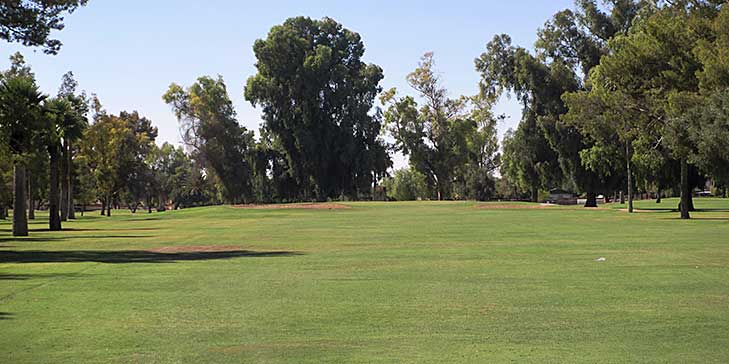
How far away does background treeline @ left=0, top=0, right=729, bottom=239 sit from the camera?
177ft

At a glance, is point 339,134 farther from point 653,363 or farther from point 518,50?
point 653,363

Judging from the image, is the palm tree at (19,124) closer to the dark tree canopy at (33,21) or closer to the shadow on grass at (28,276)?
the dark tree canopy at (33,21)

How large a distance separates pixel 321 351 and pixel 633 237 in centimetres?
2743

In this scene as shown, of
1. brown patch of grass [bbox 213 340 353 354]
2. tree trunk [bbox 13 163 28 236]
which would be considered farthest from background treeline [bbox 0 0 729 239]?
brown patch of grass [bbox 213 340 353 354]

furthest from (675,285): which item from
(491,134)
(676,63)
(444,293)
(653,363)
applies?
(491,134)

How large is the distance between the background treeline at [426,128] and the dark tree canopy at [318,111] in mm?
178

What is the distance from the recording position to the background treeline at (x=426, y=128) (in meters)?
53.9

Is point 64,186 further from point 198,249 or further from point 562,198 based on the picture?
point 562,198

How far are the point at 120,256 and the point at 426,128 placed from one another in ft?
304

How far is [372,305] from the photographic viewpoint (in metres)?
16.2

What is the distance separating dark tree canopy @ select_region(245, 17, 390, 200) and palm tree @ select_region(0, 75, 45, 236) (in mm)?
61448

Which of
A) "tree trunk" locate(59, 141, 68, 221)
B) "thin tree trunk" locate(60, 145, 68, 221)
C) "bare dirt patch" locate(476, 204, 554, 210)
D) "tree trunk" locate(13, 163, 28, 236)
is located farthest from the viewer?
"bare dirt patch" locate(476, 204, 554, 210)

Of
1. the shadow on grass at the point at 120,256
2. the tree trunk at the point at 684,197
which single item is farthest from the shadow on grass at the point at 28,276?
the tree trunk at the point at 684,197

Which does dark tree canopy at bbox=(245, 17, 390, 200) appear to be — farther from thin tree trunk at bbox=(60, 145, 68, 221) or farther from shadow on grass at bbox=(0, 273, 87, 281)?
shadow on grass at bbox=(0, 273, 87, 281)
